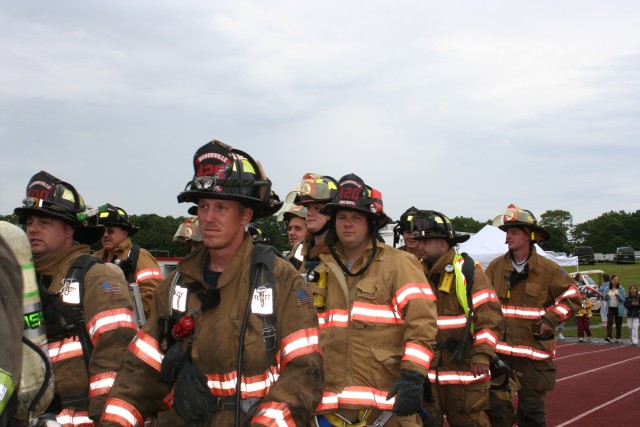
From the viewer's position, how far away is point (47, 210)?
4.75m

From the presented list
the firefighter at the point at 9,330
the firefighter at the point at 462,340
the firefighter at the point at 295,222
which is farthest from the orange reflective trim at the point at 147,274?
the firefighter at the point at 9,330

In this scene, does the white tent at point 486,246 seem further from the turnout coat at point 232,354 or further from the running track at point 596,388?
the turnout coat at point 232,354

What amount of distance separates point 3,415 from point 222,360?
4.39ft

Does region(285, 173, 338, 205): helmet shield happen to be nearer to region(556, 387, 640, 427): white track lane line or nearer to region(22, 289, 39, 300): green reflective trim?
region(22, 289, 39, 300): green reflective trim

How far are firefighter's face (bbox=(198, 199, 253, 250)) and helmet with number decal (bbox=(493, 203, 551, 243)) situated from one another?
5.68 meters

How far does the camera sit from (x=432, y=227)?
746cm

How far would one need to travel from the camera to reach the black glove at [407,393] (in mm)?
4668

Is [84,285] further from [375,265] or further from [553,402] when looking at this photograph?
[553,402]

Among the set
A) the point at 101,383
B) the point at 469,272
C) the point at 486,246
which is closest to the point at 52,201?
the point at 101,383

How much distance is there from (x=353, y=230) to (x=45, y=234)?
220 centimetres

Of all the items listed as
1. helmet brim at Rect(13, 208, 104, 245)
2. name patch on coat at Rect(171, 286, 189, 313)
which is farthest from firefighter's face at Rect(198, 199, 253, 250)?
helmet brim at Rect(13, 208, 104, 245)

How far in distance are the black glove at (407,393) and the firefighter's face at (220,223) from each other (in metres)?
1.68

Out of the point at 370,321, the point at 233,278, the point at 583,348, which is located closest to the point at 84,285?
the point at 233,278

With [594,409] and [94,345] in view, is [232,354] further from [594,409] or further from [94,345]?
[594,409]
